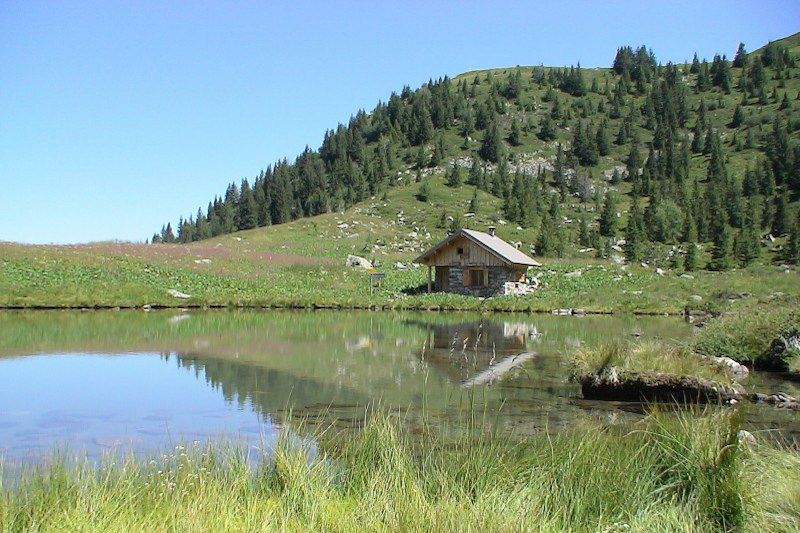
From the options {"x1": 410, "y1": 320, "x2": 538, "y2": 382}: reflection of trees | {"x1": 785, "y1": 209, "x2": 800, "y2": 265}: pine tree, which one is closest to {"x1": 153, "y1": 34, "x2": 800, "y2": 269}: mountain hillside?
{"x1": 785, "y1": 209, "x2": 800, "y2": 265}: pine tree

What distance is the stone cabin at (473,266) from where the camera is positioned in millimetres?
41000

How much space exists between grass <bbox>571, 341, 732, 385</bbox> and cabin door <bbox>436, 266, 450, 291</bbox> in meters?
29.7

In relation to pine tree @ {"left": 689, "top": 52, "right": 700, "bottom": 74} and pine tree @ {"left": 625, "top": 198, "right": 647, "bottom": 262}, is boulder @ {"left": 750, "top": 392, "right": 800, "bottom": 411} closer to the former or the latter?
pine tree @ {"left": 625, "top": 198, "right": 647, "bottom": 262}

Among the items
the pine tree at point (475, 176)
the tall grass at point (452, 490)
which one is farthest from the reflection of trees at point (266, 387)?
the pine tree at point (475, 176)

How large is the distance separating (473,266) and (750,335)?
26.4 meters

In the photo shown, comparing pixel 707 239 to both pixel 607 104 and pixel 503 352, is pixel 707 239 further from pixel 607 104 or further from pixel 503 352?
pixel 607 104

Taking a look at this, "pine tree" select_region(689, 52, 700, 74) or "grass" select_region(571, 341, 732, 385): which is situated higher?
"pine tree" select_region(689, 52, 700, 74)

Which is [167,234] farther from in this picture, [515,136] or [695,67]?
[695,67]

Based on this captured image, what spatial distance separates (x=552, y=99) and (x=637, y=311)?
4052 inches

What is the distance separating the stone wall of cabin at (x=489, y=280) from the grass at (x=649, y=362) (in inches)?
1107

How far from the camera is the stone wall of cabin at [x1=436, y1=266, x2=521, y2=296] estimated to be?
41.3 metres

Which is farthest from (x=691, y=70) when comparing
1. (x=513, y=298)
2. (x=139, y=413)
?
(x=139, y=413)

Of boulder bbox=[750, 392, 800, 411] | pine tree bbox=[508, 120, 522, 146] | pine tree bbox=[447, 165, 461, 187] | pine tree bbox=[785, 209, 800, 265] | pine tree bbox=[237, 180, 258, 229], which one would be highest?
pine tree bbox=[508, 120, 522, 146]

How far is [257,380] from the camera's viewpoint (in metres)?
13.3
